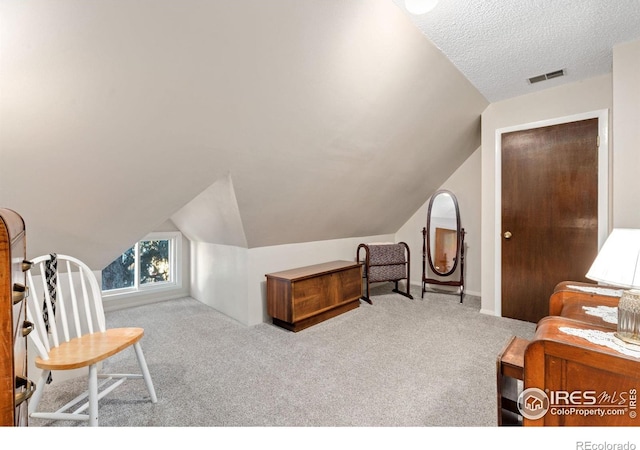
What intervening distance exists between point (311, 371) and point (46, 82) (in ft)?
7.17

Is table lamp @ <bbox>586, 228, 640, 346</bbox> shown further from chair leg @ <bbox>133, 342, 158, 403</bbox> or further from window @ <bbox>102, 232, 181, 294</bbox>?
window @ <bbox>102, 232, 181, 294</bbox>

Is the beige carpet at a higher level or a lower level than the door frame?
lower

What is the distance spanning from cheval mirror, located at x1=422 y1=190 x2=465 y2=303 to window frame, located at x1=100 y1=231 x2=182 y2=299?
3.40 m

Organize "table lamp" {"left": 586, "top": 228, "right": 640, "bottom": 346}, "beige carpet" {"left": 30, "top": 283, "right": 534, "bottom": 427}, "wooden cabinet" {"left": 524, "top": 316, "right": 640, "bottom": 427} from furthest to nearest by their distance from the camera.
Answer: "beige carpet" {"left": 30, "top": 283, "right": 534, "bottom": 427} → "table lamp" {"left": 586, "top": 228, "right": 640, "bottom": 346} → "wooden cabinet" {"left": 524, "top": 316, "right": 640, "bottom": 427}

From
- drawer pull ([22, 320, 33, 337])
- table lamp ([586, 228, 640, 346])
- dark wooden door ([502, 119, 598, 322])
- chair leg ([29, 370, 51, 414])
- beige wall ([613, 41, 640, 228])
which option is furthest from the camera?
dark wooden door ([502, 119, 598, 322])

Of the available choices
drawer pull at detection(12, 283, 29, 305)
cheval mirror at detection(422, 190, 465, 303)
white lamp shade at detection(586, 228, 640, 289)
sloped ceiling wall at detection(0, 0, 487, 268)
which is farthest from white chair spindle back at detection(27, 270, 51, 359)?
cheval mirror at detection(422, 190, 465, 303)

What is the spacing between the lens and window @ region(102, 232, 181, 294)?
3566 mm

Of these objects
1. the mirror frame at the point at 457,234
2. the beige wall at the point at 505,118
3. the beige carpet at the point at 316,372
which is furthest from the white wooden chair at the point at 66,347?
the mirror frame at the point at 457,234

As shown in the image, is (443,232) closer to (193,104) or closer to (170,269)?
(193,104)

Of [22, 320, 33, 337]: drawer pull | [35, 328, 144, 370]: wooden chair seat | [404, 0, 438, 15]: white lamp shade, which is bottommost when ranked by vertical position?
[35, 328, 144, 370]: wooden chair seat

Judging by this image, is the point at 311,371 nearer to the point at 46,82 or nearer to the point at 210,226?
the point at 210,226

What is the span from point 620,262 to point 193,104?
212cm

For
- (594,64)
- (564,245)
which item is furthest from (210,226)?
(594,64)

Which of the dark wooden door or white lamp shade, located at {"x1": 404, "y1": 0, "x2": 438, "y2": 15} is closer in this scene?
white lamp shade, located at {"x1": 404, "y1": 0, "x2": 438, "y2": 15}
